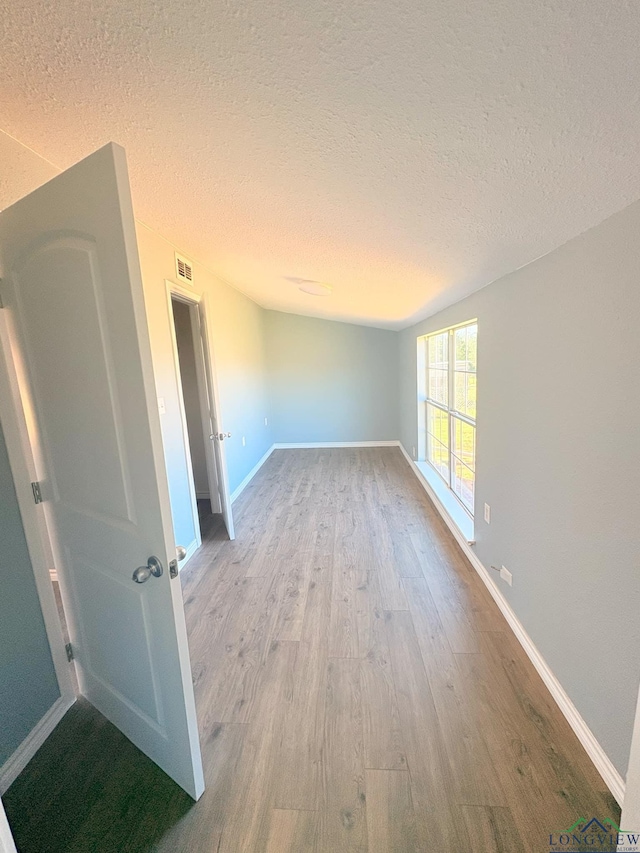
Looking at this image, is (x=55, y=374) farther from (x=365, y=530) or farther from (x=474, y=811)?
(x=365, y=530)

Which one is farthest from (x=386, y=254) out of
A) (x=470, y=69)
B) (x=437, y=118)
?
(x=470, y=69)

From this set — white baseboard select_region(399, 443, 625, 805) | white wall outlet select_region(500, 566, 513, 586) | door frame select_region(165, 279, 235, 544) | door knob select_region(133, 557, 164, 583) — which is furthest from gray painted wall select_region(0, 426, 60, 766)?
white wall outlet select_region(500, 566, 513, 586)

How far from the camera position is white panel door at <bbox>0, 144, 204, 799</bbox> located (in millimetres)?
917

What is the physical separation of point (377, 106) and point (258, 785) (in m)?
2.09

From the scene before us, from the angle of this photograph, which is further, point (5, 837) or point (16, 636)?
point (16, 636)

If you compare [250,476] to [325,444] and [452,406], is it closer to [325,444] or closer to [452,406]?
[325,444]

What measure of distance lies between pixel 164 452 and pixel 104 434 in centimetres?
→ 39

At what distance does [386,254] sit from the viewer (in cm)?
189

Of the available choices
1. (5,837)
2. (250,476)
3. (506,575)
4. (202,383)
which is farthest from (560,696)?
(250,476)

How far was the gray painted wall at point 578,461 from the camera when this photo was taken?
109 centimetres

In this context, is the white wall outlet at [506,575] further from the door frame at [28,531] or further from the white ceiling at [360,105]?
the door frame at [28,531]

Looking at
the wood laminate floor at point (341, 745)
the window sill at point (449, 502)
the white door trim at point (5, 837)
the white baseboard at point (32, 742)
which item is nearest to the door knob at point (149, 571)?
the white door trim at point (5, 837)

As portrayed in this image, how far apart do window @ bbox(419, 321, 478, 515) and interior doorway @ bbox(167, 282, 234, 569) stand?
2057 mm

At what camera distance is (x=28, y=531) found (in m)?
1.35
